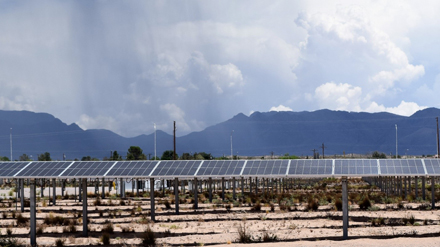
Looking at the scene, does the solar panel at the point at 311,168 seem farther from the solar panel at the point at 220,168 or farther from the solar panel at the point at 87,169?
the solar panel at the point at 87,169

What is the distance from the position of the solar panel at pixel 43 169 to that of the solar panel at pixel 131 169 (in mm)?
2761

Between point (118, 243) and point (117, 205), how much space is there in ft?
87.8

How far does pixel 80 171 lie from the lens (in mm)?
31406

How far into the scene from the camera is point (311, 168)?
110 feet

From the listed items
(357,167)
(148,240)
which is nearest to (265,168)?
(357,167)

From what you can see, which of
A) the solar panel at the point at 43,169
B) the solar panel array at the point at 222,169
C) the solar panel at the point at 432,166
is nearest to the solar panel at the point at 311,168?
the solar panel array at the point at 222,169

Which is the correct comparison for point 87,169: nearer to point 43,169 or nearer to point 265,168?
point 43,169

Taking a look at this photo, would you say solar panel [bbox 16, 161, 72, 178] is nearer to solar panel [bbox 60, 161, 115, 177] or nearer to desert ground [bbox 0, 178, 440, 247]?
solar panel [bbox 60, 161, 115, 177]

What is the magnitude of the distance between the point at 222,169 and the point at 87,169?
901 cm

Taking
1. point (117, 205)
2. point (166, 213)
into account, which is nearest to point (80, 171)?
point (166, 213)

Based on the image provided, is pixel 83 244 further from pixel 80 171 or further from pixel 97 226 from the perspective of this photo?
pixel 97 226

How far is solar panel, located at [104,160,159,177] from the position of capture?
33331mm

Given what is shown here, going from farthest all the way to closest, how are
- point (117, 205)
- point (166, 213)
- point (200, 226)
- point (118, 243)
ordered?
point (117, 205)
point (166, 213)
point (200, 226)
point (118, 243)

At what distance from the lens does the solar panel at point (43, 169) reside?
3081 centimetres
